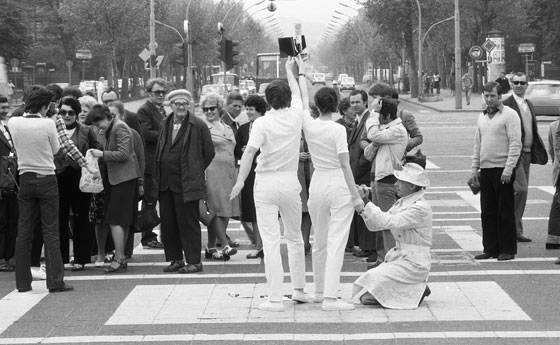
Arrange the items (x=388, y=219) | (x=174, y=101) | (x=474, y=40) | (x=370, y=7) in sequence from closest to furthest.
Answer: (x=388, y=219) < (x=174, y=101) < (x=370, y=7) < (x=474, y=40)

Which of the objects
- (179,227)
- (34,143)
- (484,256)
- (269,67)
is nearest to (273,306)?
(179,227)

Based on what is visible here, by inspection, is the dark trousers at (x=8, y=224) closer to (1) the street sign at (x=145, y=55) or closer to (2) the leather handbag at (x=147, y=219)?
(2) the leather handbag at (x=147, y=219)

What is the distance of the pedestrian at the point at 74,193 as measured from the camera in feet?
38.5

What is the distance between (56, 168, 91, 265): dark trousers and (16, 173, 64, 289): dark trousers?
3.82ft

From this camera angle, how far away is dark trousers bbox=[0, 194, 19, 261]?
11.9 metres

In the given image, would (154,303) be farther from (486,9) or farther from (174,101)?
(486,9)

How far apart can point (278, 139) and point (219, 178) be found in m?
3.46

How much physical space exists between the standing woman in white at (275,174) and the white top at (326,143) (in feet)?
0.42

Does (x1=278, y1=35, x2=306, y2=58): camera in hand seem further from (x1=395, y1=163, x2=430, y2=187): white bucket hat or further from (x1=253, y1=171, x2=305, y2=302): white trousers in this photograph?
(x1=395, y1=163, x2=430, y2=187): white bucket hat

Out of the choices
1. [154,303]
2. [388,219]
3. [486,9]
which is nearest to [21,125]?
[154,303]

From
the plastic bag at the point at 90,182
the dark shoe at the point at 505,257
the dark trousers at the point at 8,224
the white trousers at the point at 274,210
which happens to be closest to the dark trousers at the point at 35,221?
the plastic bag at the point at 90,182

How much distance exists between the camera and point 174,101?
11617 mm

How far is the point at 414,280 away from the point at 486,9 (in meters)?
70.2

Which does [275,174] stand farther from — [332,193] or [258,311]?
[258,311]
